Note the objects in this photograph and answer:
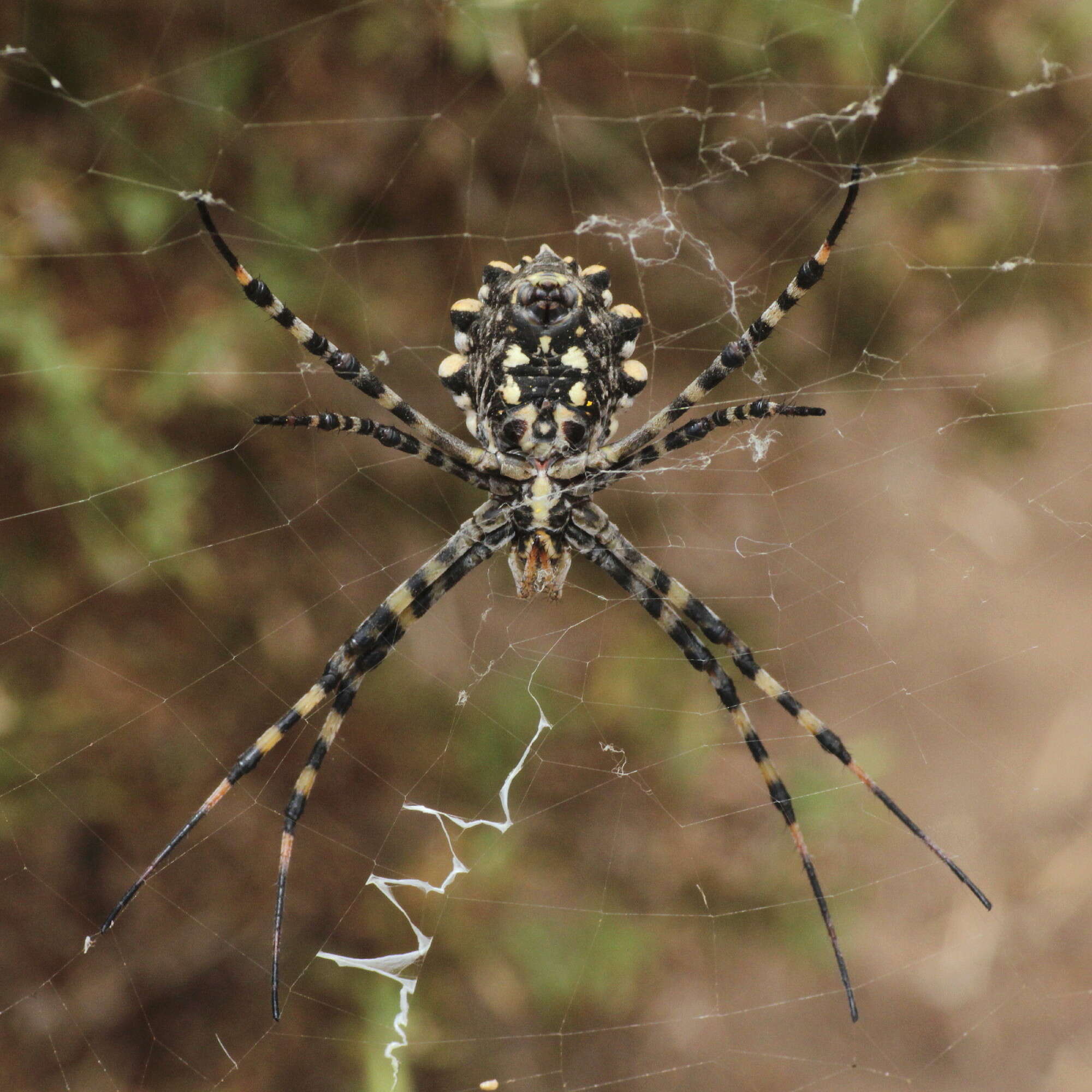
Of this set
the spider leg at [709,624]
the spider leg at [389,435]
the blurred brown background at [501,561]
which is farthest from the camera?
the blurred brown background at [501,561]

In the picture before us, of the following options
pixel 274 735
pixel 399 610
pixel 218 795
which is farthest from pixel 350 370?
pixel 218 795

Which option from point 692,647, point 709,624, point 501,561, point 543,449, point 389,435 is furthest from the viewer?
point 501,561

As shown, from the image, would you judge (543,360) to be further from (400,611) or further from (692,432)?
(400,611)

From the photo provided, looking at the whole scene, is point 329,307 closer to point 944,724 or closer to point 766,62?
point 766,62

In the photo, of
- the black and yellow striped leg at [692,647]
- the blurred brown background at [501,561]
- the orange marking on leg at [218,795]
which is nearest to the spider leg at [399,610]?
the orange marking on leg at [218,795]

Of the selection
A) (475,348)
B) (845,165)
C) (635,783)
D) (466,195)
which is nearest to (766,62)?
(845,165)

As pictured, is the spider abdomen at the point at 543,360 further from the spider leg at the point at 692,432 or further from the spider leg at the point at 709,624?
the spider leg at the point at 709,624
